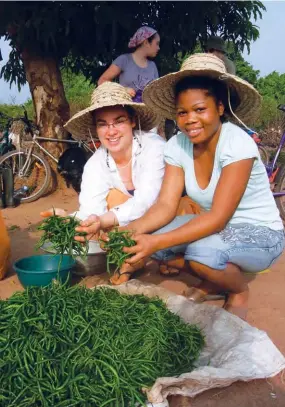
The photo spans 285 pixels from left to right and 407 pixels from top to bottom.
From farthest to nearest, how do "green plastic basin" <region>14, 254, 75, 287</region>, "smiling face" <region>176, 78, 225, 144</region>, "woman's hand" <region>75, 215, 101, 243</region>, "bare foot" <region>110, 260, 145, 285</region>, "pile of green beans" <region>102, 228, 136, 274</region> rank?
"bare foot" <region>110, 260, 145, 285</region> → "green plastic basin" <region>14, 254, 75, 287</region> → "woman's hand" <region>75, 215, 101, 243</region> → "smiling face" <region>176, 78, 225, 144</region> → "pile of green beans" <region>102, 228, 136, 274</region>

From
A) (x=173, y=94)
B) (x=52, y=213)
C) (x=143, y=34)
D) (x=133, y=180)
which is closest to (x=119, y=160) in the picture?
(x=133, y=180)

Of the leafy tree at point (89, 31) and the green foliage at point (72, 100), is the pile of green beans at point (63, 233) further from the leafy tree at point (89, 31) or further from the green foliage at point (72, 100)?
the green foliage at point (72, 100)

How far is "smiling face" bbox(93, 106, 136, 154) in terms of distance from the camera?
3.26 meters

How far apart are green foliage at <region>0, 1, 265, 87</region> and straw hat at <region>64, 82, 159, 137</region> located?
270 cm

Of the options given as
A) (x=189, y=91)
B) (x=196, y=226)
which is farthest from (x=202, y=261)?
(x=189, y=91)

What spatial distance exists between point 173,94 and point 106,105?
0.45m

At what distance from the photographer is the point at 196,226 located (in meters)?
2.74

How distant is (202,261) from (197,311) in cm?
30

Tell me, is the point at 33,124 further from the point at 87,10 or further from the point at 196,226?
the point at 196,226

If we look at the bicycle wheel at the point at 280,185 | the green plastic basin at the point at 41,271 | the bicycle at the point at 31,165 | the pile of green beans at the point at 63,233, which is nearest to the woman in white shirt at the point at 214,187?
the pile of green beans at the point at 63,233

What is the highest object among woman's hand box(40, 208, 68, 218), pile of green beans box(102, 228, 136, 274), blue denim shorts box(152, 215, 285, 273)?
woman's hand box(40, 208, 68, 218)

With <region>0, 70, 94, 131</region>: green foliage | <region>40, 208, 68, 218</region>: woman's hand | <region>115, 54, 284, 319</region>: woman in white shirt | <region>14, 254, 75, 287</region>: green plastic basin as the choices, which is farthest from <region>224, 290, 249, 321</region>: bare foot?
<region>0, 70, 94, 131</region>: green foliage

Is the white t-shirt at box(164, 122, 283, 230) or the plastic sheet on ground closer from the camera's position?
the plastic sheet on ground

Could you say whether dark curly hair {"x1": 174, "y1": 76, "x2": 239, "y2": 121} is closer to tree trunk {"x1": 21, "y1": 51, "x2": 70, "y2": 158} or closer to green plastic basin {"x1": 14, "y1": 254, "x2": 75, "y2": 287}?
green plastic basin {"x1": 14, "y1": 254, "x2": 75, "y2": 287}
